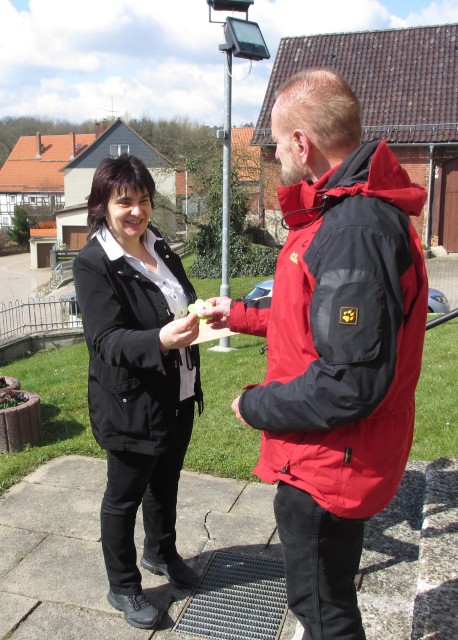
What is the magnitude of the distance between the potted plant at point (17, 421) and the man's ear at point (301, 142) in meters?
3.78

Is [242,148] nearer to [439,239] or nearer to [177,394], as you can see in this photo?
[439,239]

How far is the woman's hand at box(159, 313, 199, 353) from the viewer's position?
8.02ft

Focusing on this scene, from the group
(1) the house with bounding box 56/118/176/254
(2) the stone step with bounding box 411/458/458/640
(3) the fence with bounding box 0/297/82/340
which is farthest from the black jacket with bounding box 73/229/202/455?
(1) the house with bounding box 56/118/176/254

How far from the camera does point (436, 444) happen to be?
4746mm

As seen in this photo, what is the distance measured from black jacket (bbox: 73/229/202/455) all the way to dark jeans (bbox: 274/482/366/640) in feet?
2.85

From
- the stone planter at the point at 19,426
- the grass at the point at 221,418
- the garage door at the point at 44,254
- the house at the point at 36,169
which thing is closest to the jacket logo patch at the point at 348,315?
the grass at the point at 221,418

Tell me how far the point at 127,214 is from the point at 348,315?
146cm

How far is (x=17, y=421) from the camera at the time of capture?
496 centimetres

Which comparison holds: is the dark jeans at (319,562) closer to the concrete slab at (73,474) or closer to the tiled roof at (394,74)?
the concrete slab at (73,474)

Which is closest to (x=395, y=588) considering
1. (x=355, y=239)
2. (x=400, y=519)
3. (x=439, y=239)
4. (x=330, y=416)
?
(x=400, y=519)

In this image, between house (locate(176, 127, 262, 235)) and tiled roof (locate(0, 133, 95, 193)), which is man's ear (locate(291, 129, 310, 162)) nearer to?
house (locate(176, 127, 262, 235))

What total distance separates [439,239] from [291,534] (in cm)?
2236

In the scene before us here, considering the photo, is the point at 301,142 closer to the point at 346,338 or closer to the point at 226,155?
the point at 346,338

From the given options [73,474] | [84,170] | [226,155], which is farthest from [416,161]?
[84,170]
